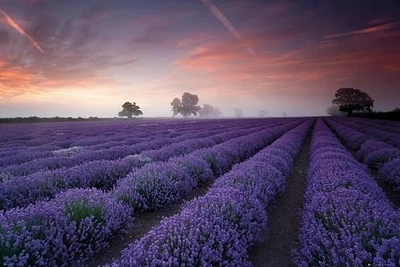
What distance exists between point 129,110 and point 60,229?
9396 centimetres

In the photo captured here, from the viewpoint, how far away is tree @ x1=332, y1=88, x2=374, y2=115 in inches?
2808

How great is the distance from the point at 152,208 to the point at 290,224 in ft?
8.02

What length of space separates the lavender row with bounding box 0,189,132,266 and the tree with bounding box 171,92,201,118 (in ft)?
331

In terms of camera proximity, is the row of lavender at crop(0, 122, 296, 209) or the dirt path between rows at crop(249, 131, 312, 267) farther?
the row of lavender at crop(0, 122, 296, 209)

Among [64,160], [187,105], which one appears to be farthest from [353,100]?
[64,160]

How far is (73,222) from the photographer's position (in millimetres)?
3131

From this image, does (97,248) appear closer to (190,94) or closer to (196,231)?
(196,231)

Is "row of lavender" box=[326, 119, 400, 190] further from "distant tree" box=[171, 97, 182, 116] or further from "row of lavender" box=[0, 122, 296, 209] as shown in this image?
"distant tree" box=[171, 97, 182, 116]

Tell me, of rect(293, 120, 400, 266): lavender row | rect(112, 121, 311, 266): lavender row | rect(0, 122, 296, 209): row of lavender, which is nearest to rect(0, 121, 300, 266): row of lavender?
rect(112, 121, 311, 266): lavender row

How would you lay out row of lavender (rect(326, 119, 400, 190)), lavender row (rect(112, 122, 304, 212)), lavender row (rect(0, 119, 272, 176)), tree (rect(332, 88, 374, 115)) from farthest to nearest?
1. tree (rect(332, 88, 374, 115))
2. lavender row (rect(0, 119, 272, 176))
3. row of lavender (rect(326, 119, 400, 190))
4. lavender row (rect(112, 122, 304, 212))

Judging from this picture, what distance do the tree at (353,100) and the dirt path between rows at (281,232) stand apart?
7520 centimetres

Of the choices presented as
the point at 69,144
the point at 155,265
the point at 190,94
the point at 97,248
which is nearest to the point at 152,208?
the point at 97,248

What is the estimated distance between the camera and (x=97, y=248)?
3.54 metres

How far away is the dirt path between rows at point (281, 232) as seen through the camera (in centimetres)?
345
